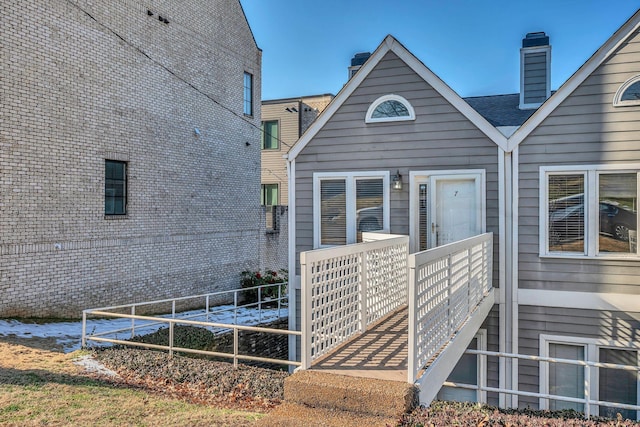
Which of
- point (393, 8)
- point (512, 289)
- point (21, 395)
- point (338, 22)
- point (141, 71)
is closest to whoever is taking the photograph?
point (21, 395)

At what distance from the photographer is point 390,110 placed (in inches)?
400

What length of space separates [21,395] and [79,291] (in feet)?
21.9

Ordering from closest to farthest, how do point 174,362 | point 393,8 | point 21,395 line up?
point 21,395 < point 174,362 < point 393,8

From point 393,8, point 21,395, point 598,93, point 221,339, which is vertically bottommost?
point 221,339

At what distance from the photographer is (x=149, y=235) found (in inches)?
555

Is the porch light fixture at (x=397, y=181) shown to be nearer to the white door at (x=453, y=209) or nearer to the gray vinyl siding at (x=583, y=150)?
the white door at (x=453, y=209)

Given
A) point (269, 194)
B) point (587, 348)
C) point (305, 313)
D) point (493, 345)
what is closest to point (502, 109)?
point (493, 345)

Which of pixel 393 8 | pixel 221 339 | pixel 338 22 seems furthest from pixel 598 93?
pixel 338 22

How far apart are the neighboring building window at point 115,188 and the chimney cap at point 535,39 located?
1043cm

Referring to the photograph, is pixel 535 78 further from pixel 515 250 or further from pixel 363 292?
pixel 363 292

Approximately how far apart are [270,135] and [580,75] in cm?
1882

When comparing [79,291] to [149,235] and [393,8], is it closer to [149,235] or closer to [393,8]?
[149,235]

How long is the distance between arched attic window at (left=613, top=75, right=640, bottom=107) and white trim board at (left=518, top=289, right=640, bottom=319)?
319 cm

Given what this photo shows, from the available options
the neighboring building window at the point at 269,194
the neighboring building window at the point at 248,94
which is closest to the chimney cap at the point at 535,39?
the neighboring building window at the point at 248,94
